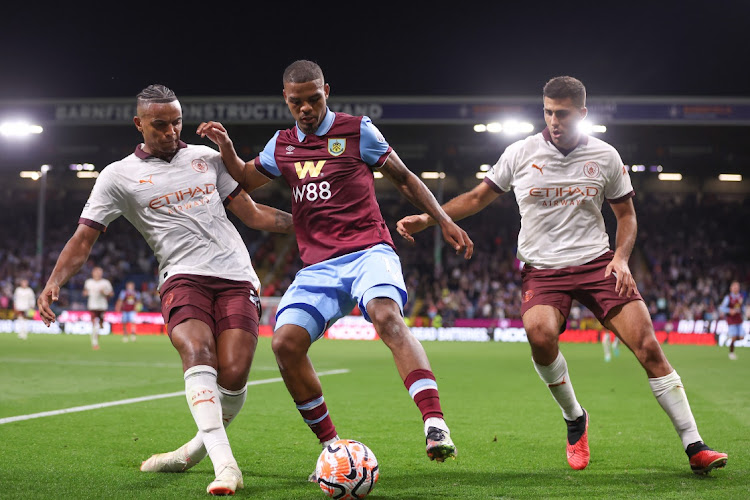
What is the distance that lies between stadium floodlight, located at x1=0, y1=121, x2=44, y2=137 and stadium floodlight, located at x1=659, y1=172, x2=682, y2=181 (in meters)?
30.1

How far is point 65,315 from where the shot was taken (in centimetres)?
3484

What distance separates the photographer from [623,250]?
567 centimetres

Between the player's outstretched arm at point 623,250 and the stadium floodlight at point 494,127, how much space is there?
2645 centimetres

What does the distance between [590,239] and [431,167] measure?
1436 inches

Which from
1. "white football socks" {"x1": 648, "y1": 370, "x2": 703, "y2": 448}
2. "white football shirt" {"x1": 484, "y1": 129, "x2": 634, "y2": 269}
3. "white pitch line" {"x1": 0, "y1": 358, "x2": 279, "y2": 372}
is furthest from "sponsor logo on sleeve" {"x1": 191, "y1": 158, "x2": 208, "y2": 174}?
"white pitch line" {"x1": 0, "y1": 358, "x2": 279, "y2": 372}

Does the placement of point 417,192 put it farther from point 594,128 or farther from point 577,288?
point 594,128

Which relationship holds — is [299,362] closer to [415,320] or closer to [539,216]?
[539,216]

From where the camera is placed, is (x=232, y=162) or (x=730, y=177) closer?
(x=232, y=162)

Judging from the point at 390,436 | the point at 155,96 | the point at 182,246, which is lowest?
the point at 390,436

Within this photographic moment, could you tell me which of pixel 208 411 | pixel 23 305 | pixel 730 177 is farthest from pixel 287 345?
pixel 730 177

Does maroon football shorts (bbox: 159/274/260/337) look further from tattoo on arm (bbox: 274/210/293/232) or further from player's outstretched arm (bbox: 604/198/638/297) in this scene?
player's outstretched arm (bbox: 604/198/638/297)

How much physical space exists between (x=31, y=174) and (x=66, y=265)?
46.3m

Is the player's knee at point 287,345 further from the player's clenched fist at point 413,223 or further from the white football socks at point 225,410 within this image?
the player's clenched fist at point 413,223

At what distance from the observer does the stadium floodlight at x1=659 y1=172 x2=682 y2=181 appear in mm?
44297
